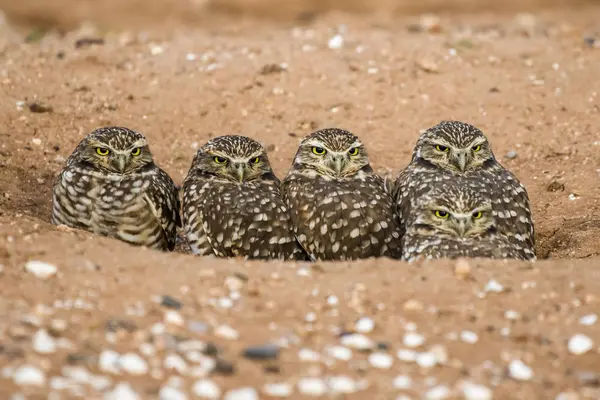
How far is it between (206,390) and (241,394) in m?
0.14

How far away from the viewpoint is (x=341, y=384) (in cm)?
428

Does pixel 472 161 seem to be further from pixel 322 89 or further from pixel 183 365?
pixel 183 365

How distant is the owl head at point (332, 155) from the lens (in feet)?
22.3

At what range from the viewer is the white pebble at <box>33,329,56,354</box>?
4285 mm

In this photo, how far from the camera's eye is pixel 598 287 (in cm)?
518

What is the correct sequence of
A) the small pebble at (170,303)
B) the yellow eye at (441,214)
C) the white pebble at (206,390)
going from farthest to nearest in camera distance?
1. the yellow eye at (441,214)
2. the small pebble at (170,303)
3. the white pebble at (206,390)

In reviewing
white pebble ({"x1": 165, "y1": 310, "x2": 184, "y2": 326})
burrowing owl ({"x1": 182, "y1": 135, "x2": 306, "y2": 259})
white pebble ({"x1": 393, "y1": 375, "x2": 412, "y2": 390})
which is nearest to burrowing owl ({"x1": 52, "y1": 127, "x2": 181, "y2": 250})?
burrowing owl ({"x1": 182, "y1": 135, "x2": 306, "y2": 259})

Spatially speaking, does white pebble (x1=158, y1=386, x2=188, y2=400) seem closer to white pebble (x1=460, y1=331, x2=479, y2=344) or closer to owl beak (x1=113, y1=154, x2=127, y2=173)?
white pebble (x1=460, y1=331, x2=479, y2=344)

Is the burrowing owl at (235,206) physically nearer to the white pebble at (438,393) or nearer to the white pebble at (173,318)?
the white pebble at (173,318)

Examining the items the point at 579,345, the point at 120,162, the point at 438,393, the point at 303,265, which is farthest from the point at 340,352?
the point at 120,162

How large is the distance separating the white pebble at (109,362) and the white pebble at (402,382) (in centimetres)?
117

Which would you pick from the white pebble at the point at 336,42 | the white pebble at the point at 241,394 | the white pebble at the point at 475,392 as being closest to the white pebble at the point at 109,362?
the white pebble at the point at 241,394

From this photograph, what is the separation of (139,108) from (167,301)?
443 centimetres

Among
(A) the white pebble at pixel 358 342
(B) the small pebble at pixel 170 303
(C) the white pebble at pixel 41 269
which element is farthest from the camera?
(C) the white pebble at pixel 41 269
